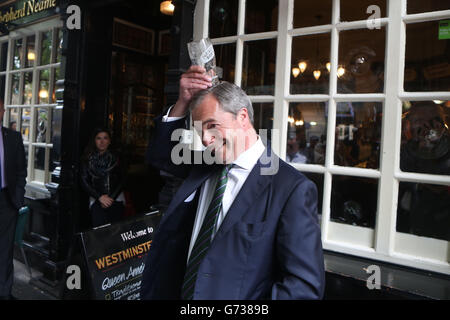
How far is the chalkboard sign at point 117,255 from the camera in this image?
8.79 feet

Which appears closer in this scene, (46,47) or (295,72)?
(295,72)

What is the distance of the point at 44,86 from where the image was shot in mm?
4855

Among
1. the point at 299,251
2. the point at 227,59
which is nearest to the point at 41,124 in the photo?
the point at 227,59

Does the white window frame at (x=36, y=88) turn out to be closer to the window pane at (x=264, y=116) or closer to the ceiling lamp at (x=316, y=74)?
the window pane at (x=264, y=116)

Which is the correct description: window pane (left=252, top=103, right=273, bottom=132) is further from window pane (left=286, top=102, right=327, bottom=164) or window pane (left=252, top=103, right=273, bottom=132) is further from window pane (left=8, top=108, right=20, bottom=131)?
window pane (left=8, top=108, right=20, bottom=131)

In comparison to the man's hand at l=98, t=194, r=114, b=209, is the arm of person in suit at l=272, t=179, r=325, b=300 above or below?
above

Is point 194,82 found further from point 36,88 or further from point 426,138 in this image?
point 36,88

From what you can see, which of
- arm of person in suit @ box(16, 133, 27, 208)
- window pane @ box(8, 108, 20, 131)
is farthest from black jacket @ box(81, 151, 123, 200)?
window pane @ box(8, 108, 20, 131)

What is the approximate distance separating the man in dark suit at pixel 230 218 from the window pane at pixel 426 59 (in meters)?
1.44

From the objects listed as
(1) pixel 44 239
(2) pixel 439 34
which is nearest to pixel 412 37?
(2) pixel 439 34

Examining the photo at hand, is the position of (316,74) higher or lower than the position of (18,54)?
lower

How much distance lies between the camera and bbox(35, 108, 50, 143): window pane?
4812mm

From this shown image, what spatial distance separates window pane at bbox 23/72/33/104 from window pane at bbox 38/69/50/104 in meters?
0.26

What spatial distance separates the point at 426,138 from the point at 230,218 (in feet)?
5.54
